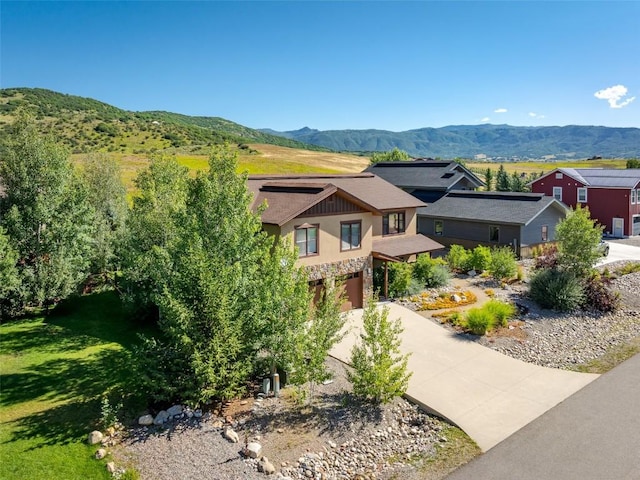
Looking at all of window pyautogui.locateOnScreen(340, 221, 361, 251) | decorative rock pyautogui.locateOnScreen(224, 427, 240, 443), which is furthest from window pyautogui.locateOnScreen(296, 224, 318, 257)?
decorative rock pyautogui.locateOnScreen(224, 427, 240, 443)

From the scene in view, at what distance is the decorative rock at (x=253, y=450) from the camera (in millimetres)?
10648

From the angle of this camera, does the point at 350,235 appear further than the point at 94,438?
Yes

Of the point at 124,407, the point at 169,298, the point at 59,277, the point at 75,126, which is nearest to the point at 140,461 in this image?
the point at 124,407

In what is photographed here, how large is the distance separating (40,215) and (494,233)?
28281mm

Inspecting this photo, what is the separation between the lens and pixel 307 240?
20859 mm

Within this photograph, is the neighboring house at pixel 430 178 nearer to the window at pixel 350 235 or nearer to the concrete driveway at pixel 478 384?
the window at pixel 350 235

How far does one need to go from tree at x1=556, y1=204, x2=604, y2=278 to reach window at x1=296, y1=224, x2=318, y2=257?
1279cm

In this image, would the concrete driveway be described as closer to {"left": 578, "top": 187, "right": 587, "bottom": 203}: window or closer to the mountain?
{"left": 578, "top": 187, "right": 587, "bottom": 203}: window

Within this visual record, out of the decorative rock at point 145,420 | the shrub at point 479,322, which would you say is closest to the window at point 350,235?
the shrub at point 479,322

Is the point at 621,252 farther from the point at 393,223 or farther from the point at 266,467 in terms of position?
the point at 266,467

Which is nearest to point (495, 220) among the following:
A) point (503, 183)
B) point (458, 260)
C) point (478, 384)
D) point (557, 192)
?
point (458, 260)

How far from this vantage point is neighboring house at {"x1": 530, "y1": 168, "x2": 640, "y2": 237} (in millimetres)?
40625

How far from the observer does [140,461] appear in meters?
10.3

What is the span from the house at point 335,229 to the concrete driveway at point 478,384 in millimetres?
4188
